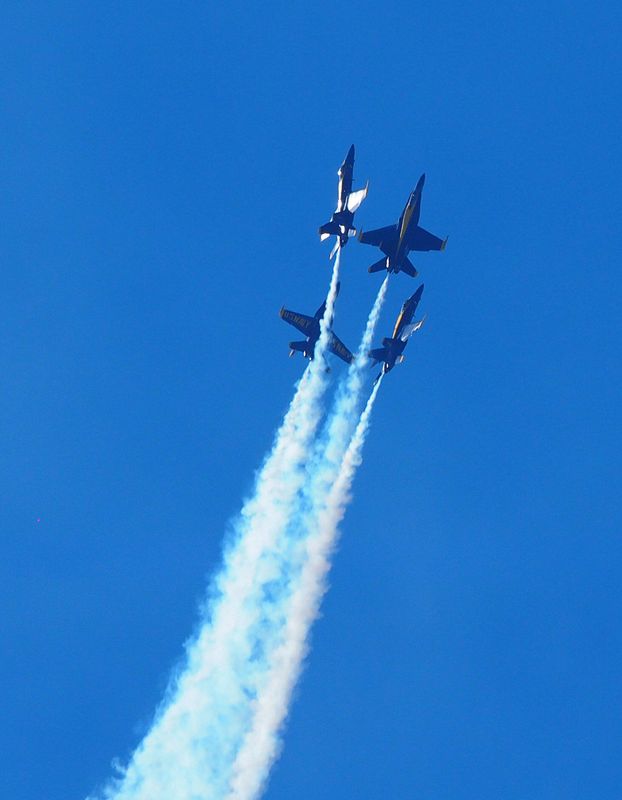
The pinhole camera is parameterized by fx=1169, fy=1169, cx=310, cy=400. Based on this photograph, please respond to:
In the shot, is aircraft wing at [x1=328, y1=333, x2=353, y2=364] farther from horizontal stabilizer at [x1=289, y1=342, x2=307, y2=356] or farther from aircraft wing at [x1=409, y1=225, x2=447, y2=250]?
aircraft wing at [x1=409, y1=225, x2=447, y2=250]

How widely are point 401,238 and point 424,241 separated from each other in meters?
3.41

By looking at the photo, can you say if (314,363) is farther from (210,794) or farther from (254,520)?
(210,794)

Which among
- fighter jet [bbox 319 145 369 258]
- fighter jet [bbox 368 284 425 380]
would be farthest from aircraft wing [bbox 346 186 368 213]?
fighter jet [bbox 368 284 425 380]

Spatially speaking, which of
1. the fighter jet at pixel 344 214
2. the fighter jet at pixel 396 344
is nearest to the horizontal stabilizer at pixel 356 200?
the fighter jet at pixel 344 214

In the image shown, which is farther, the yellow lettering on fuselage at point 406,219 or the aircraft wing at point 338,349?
the aircraft wing at point 338,349

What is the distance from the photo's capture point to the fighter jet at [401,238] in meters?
78.6

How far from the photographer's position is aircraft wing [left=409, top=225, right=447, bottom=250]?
3182 inches

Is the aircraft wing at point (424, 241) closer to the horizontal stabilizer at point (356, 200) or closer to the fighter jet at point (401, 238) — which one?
the fighter jet at point (401, 238)

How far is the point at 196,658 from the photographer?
2857 inches

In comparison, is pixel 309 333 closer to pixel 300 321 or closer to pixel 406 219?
pixel 300 321

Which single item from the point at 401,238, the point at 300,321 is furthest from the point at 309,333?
the point at 401,238

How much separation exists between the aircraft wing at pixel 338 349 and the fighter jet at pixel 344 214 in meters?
7.18

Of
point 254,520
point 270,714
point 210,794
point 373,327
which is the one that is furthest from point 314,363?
point 210,794

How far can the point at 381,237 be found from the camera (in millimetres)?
79875
